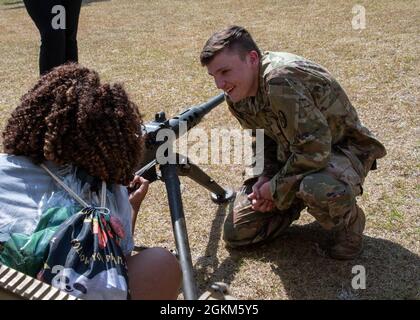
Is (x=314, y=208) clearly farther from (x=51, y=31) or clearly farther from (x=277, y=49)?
(x=277, y=49)

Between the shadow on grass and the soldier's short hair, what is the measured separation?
1091mm

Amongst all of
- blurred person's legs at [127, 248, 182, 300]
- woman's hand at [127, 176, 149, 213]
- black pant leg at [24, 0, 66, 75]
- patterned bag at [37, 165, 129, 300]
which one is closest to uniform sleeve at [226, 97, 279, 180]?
woman's hand at [127, 176, 149, 213]

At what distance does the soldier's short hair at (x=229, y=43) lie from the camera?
106 inches

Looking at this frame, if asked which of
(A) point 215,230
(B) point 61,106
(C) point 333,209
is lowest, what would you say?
(A) point 215,230

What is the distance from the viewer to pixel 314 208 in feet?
9.10

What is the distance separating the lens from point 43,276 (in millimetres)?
1631

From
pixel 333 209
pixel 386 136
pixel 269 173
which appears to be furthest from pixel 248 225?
pixel 386 136

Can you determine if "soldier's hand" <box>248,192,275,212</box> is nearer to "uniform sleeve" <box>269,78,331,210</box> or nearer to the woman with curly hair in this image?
"uniform sleeve" <box>269,78,331,210</box>

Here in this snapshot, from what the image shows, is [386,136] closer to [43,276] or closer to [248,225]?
[248,225]

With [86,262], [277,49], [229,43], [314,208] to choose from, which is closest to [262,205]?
[314,208]

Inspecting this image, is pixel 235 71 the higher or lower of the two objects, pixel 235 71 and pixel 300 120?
the higher

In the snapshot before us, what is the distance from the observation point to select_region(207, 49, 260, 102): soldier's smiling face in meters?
2.70

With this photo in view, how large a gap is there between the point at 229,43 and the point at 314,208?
0.90 meters
